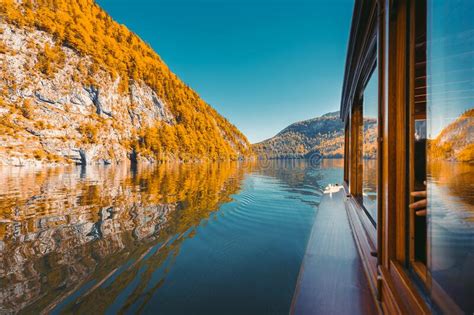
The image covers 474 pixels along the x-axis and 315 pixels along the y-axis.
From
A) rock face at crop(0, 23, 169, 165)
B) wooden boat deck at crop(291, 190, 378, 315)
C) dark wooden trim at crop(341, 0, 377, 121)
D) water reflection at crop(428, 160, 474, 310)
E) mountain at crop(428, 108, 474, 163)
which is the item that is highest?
rock face at crop(0, 23, 169, 165)

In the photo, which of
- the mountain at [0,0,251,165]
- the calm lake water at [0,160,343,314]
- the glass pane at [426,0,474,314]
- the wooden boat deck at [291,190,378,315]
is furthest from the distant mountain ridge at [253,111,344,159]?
the glass pane at [426,0,474,314]

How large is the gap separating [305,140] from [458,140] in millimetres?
128419

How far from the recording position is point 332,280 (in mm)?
1822

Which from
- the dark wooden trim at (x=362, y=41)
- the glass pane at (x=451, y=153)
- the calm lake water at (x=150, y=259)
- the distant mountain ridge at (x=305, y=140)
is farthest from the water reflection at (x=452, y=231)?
the distant mountain ridge at (x=305, y=140)

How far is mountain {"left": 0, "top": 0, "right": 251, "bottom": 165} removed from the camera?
32.1 metres

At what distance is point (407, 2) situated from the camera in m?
1.22

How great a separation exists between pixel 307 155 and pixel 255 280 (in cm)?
10449

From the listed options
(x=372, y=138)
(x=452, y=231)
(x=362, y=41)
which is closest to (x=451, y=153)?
(x=452, y=231)

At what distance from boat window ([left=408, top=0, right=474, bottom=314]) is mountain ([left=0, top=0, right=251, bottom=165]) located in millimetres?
37903

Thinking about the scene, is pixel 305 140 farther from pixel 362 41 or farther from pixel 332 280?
pixel 332 280

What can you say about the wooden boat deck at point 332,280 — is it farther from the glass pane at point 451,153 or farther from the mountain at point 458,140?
the mountain at point 458,140

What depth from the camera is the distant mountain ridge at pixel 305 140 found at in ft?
348

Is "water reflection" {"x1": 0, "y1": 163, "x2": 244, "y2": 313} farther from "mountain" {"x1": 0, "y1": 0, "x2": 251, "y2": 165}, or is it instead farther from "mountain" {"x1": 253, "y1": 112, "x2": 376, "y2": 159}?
"mountain" {"x1": 253, "y1": 112, "x2": 376, "y2": 159}

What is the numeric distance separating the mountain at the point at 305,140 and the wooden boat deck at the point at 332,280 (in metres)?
98.8
